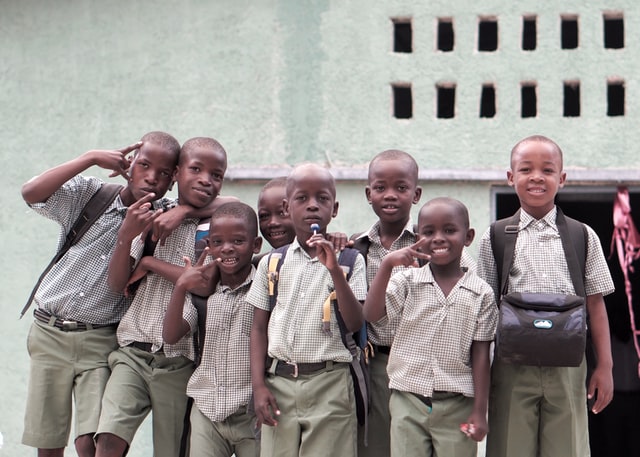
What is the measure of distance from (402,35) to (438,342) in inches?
155

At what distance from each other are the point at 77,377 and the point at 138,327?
367 mm

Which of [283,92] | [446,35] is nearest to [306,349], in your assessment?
[283,92]

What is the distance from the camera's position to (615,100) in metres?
6.18

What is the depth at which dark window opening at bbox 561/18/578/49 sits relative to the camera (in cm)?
625

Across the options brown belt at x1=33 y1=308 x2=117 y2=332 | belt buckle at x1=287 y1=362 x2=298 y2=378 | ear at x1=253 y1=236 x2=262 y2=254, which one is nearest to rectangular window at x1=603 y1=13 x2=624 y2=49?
ear at x1=253 y1=236 x2=262 y2=254

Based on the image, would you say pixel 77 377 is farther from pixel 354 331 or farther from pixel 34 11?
pixel 34 11

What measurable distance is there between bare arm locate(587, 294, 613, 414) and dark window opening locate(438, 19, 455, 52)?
346cm

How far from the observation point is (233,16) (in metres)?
6.53

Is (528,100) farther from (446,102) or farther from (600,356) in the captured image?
(600,356)

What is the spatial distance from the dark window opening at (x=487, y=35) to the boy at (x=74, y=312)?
3.45 metres

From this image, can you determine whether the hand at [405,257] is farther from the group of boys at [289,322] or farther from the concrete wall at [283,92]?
the concrete wall at [283,92]

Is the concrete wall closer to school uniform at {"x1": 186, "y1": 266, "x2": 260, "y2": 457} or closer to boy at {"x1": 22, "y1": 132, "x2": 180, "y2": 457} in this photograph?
Result: boy at {"x1": 22, "y1": 132, "x2": 180, "y2": 457}

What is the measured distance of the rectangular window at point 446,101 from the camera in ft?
20.6

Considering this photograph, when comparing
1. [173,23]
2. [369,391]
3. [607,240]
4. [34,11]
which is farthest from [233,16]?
[607,240]
